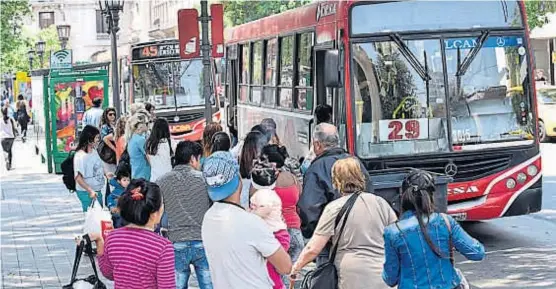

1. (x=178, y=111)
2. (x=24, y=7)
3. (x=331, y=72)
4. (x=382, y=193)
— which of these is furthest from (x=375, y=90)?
(x=24, y=7)

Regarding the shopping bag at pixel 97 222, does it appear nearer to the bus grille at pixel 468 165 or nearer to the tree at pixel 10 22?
the bus grille at pixel 468 165

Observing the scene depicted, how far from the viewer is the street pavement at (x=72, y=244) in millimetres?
11141

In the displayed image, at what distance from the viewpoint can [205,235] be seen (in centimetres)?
573

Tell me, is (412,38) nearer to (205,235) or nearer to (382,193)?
(382,193)

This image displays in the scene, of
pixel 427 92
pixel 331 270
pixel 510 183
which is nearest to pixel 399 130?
pixel 427 92

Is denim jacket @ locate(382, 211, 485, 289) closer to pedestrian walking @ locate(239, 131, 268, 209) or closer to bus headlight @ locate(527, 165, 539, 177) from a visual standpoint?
pedestrian walking @ locate(239, 131, 268, 209)

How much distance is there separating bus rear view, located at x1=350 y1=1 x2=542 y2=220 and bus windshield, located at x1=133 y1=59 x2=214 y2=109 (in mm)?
13587

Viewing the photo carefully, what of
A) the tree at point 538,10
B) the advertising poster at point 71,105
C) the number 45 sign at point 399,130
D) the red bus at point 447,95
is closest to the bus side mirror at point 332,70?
the red bus at point 447,95

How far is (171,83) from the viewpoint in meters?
25.9

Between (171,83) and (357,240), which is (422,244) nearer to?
(357,240)

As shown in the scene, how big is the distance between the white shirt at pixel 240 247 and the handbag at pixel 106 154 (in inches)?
284

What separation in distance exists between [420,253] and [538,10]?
3414cm

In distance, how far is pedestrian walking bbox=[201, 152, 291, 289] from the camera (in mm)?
5535

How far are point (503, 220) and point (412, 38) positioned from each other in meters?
4.15
